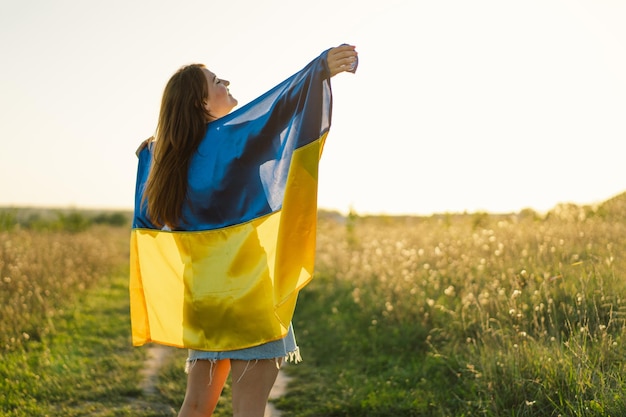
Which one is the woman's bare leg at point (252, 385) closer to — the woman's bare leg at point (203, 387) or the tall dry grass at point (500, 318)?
the woman's bare leg at point (203, 387)

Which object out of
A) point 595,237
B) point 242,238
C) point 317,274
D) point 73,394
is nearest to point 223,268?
point 242,238

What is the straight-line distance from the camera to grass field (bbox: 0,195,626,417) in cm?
483

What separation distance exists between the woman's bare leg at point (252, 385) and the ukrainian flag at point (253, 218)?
11 centimetres

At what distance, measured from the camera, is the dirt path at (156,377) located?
248 inches

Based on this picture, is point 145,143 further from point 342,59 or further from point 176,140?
point 342,59

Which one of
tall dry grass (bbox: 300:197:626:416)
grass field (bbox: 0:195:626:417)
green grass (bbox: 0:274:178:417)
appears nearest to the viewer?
tall dry grass (bbox: 300:197:626:416)

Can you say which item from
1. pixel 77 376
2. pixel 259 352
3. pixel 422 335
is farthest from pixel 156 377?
pixel 259 352

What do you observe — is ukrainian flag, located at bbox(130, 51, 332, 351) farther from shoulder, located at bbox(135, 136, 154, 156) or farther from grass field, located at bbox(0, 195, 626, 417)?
grass field, located at bbox(0, 195, 626, 417)

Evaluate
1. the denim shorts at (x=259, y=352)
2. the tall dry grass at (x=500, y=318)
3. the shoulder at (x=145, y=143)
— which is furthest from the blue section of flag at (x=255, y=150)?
the tall dry grass at (x=500, y=318)

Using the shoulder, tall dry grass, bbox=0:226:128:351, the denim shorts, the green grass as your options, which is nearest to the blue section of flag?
the shoulder

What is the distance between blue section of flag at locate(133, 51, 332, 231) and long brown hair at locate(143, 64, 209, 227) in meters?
0.05

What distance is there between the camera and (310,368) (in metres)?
7.57

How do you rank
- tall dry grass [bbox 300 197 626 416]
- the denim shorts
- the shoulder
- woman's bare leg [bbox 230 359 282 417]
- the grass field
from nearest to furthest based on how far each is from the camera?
woman's bare leg [bbox 230 359 282 417] < the denim shorts < the shoulder < tall dry grass [bbox 300 197 626 416] < the grass field

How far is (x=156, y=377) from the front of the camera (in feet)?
23.4
